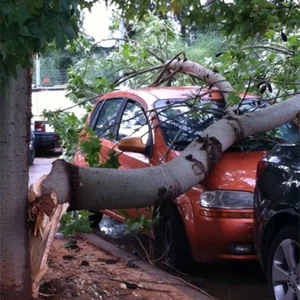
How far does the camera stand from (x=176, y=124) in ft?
23.9

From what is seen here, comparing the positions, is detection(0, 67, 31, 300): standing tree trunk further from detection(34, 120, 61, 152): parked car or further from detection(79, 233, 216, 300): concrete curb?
detection(34, 120, 61, 152): parked car

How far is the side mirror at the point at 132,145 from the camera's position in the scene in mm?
6875

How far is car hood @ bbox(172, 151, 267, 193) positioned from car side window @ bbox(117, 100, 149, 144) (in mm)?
848

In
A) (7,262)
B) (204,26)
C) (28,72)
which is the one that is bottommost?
(7,262)

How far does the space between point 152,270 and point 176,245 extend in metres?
0.46

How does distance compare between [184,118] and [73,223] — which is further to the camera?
[184,118]

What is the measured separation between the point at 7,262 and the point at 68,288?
833 mm

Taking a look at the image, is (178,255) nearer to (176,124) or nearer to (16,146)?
(176,124)

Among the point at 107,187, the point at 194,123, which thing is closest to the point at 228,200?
the point at 194,123

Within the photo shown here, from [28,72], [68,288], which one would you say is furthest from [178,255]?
[28,72]

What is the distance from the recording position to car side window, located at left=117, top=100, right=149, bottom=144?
7.50m

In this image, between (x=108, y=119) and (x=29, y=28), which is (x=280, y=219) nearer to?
(x=29, y=28)

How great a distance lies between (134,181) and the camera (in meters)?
5.15

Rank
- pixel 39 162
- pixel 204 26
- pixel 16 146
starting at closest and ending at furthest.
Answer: pixel 16 146 → pixel 204 26 → pixel 39 162
